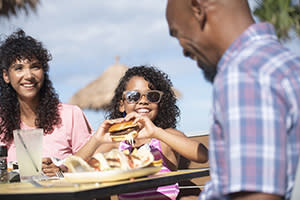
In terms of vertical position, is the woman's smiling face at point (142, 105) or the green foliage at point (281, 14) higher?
the green foliage at point (281, 14)

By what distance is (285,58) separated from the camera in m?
1.12

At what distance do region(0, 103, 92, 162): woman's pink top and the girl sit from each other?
0.33 meters

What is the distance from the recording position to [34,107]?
3627 millimetres

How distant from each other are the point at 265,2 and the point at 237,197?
1286 cm

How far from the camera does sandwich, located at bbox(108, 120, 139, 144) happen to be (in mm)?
2482

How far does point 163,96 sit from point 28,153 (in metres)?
1.51

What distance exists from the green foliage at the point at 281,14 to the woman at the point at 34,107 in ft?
33.9

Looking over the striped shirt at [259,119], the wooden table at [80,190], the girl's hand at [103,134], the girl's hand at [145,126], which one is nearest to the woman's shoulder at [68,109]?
the girl's hand at [103,134]

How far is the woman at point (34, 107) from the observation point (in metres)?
3.44

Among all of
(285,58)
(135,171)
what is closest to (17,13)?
(135,171)

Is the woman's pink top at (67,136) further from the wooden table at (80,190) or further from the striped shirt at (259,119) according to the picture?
the striped shirt at (259,119)

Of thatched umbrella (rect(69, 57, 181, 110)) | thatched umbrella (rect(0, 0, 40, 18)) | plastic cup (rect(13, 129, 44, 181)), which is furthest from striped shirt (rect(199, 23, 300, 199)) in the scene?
thatched umbrella (rect(69, 57, 181, 110))

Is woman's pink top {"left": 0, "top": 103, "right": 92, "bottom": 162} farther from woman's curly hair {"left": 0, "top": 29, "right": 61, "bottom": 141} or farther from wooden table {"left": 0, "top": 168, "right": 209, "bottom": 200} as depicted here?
wooden table {"left": 0, "top": 168, "right": 209, "bottom": 200}

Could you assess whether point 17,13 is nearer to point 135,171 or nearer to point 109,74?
point 109,74
